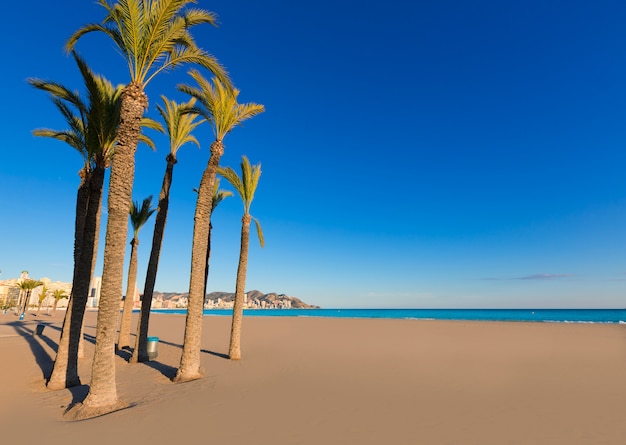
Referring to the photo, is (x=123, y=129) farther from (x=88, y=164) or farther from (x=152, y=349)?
(x=152, y=349)

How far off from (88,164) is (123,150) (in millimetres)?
4928

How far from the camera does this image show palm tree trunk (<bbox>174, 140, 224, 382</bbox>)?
11.2m

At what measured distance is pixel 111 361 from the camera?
26.3ft

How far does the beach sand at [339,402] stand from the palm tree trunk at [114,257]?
31.1 inches

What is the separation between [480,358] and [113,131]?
18646 millimetres

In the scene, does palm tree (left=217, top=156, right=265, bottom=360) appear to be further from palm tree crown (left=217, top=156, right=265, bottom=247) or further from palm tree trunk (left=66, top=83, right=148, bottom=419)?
palm tree trunk (left=66, top=83, right=148, bottom=419)

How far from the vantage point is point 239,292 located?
51.4 ft

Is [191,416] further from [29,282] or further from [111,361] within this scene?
[29,282]

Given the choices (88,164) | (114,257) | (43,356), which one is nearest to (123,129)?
(114,257)

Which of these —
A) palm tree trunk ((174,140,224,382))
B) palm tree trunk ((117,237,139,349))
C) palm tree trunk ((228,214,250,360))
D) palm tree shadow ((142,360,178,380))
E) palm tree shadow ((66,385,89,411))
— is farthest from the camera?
palm tree trunk ((117,237,139,349))

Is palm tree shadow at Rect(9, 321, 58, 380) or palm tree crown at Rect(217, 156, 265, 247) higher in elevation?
palm tree crown at Rect(217, 156, 265, 247)

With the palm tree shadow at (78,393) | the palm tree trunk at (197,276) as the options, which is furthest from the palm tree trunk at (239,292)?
the palm tree shadow at (78,393)

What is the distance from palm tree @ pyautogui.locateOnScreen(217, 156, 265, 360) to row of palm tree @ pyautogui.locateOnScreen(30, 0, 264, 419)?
2633 mm

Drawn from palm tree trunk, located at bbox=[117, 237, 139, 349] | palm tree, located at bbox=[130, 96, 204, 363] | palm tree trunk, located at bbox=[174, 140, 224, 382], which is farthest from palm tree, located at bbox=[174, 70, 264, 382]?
palm tree trunk, located at bbox=[117, 237, 139, 349]
